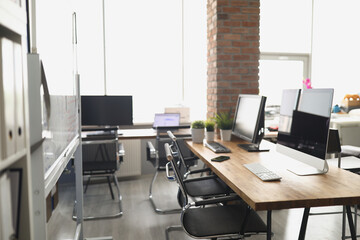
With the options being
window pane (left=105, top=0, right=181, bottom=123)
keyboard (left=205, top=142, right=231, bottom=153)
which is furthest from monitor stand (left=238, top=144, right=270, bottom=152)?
window pane (left=105, top=0, right=181, bottom=123)

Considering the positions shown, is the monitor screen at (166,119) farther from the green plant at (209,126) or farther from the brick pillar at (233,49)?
the green plant at (209,126)

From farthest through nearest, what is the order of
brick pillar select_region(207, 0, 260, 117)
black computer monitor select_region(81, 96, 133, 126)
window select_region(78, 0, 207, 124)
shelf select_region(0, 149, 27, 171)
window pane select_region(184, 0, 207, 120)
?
window pane select_region(184, 0, 207, 120), window select_region(78, 0, 207, 124), black computer monitor select_region(81, 96, 133, 126), brick pillar select_region(207, 0, 260, 117), shelf select_region(0, 149, 27, 171)

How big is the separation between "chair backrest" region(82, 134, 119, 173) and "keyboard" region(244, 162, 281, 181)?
178 centimetres

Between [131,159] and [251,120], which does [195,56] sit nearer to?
[131,159]

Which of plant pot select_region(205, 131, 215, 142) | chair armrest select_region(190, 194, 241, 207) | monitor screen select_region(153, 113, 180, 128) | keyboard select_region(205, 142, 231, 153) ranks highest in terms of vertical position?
monitor screen select_region(153, 113, 180, 128)

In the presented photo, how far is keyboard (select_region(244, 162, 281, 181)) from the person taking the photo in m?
1.88

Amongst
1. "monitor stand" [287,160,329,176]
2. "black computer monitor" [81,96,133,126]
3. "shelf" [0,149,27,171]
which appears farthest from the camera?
"black computer monitor" [81,96,133,126]

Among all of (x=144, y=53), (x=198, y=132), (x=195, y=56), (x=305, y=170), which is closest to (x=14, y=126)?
(x=305, y=170)

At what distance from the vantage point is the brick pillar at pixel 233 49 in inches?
137

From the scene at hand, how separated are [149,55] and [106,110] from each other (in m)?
1.36

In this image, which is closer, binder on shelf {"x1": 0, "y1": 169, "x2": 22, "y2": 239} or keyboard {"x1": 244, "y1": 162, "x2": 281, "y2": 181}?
binder on shelf {"x1": 0, "y1": 169, "x2": 22, "y2": 239}

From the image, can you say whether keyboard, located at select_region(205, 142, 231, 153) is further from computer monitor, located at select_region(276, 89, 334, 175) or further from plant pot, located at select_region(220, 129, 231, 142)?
computer monitor, located at select_region(276, 89, 334, 175)

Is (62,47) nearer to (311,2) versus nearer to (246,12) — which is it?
(246,12)

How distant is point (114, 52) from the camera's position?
489 cm
